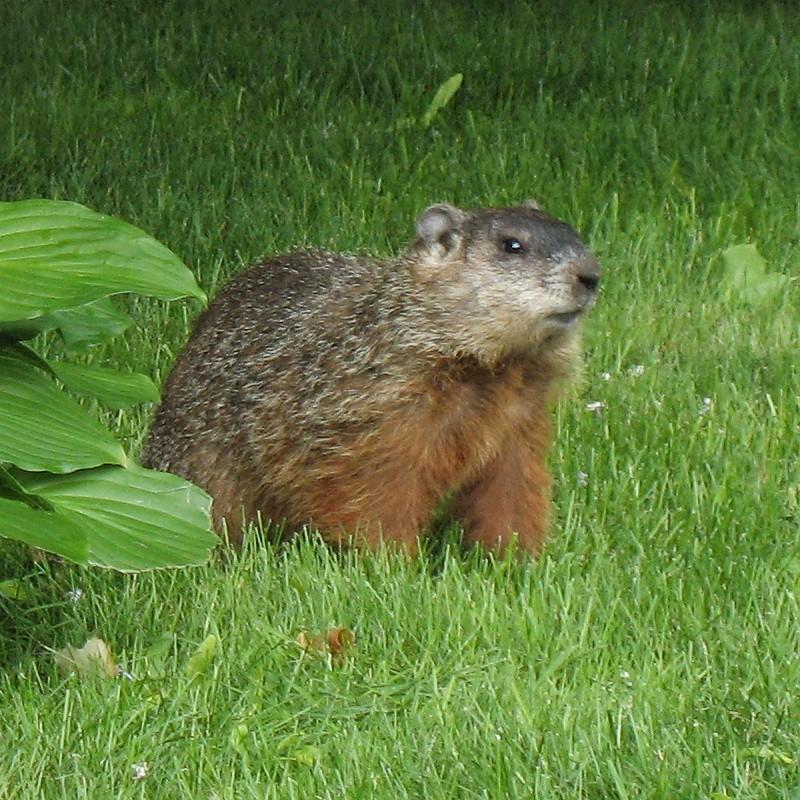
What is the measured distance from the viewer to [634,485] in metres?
4.06

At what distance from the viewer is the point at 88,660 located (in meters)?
3.23

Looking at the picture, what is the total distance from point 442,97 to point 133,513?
164 inches

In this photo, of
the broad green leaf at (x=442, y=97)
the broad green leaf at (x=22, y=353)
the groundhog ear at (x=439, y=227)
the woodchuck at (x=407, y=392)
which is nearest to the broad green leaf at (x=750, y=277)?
the woodchuck at (x=407, y=392)

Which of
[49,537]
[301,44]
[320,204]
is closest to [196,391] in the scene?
[49,537]

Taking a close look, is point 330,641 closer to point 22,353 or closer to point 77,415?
point 77,415

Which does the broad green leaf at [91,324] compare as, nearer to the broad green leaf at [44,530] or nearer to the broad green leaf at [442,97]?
the broad green leaf at [44,530]

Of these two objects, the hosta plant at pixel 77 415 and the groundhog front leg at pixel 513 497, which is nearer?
the hosta plant at pixel 77 415

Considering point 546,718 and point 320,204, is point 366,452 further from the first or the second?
point 320,204

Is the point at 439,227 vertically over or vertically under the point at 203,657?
over

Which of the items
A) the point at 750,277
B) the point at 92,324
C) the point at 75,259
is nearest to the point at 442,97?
the point at 750,277

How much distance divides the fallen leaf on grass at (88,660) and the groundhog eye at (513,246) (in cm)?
134

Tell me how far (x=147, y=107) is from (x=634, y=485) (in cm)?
370

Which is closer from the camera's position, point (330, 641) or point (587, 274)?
point (330, 641)

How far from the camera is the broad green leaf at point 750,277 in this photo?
540cm
